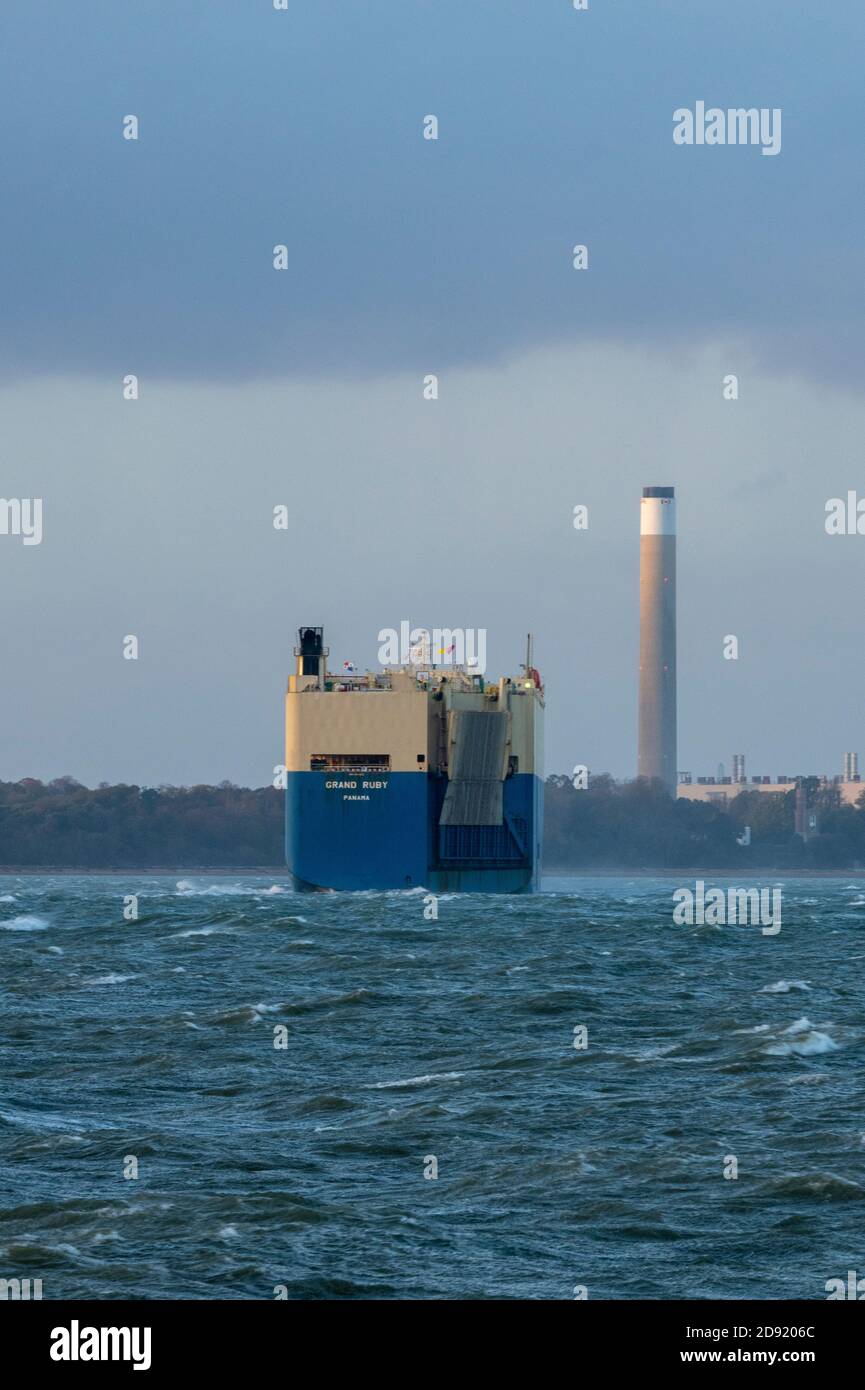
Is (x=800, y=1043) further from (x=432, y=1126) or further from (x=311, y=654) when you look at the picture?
(x=311, y=654)

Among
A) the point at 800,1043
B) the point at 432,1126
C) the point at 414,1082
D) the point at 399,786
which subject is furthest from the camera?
the point at 399,786

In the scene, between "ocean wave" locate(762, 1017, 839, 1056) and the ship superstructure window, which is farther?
the ship superstructure window

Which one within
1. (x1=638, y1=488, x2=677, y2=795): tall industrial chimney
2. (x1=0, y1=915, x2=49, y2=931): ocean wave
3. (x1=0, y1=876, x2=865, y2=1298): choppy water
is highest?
(x1=638, y1=488, x2=677, y2=795): tall industrial chimney

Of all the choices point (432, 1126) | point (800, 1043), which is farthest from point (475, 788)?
point (432, 1126)

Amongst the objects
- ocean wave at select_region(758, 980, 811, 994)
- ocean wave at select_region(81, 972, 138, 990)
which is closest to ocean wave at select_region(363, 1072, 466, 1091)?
ocean wave at select_region(758, 980, 811, 994)

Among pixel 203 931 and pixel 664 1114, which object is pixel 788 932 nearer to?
pixel 203 931

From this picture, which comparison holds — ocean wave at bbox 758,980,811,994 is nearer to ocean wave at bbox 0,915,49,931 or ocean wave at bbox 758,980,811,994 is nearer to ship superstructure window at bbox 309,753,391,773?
ocean wave at bbox 0,915,49,931

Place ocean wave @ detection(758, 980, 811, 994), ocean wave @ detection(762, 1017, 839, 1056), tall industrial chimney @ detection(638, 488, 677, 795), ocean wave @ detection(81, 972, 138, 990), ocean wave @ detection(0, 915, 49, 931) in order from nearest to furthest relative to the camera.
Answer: ocean wave @ detection(762, 1017, 839, 1056) < ocean wave @ detection(758, 980, 811, 994) < ocean wave @ detection(81, 972, 138, 990) < ocean wave @ detection(0, 915, 49, 931) < tall industrial chimney @ detection(638, 488, 677, 795)
